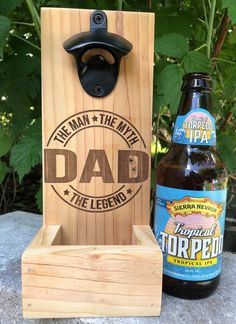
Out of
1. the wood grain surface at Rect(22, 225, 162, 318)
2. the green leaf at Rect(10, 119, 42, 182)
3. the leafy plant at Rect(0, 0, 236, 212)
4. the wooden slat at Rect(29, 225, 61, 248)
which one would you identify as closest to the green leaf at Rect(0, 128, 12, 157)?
the leafy plant at Rect(0, 0, 236, 212)

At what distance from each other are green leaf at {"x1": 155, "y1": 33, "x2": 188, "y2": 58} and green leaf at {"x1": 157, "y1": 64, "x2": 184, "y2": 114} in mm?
30

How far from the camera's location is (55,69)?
61 cm

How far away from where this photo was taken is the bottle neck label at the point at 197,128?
0.54 meters

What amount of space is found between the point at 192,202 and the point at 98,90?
25cm

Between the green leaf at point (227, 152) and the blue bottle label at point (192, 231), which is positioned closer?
the blue bottle label at point (192, 231)

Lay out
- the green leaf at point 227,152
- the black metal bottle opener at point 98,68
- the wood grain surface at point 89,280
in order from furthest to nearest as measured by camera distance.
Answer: the green leaf at point 227,152, the black metal bottle opener at point 98,68, the wood grain surface at point 89,280

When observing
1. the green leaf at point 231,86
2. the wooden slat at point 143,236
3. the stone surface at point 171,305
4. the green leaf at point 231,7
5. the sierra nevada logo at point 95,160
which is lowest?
the stone surface at point 171,305

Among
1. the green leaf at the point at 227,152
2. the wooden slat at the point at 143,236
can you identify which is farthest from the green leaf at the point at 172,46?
the wooden slat at the point at 143,236

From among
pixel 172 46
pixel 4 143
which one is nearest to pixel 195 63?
pixel 172 46

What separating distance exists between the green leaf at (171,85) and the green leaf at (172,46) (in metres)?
0.03

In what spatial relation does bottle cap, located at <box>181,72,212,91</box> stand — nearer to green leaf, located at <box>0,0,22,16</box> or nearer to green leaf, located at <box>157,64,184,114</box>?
green leaf, located at <box>157,64,184,114</box>

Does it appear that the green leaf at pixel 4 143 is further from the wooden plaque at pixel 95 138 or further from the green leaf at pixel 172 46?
the green leaf at pixel 172 46

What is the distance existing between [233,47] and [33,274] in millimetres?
811

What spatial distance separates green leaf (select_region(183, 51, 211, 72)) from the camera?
68 centimetres
